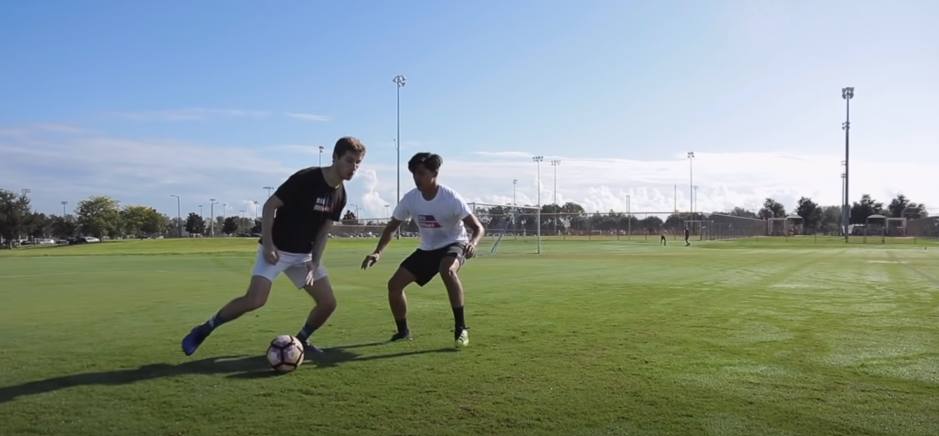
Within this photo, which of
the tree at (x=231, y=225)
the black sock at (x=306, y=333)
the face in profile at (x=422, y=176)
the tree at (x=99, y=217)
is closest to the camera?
the black sock at (x=306, y=333)

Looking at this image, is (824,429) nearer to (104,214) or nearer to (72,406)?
(72,406)

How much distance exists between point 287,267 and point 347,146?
47.0 inches

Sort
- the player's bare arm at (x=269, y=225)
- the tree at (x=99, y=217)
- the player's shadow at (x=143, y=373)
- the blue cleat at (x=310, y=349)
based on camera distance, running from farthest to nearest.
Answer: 1. the tree at (x=99, y=217)
2. the blue cleat at (x=310, y=349)
3. the player's bare arm at (x=269, y=225)
4. the player's shadow at (x=143, y=373)

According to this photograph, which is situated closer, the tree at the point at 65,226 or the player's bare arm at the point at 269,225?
the player's bare arm at the point at 269,225

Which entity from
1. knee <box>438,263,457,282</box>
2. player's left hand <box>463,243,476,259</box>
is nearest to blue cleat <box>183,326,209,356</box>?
knee <box>438,263,457,282</box>

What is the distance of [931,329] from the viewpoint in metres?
7.67

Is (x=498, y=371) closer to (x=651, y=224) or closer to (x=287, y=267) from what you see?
(x=287, y=267)

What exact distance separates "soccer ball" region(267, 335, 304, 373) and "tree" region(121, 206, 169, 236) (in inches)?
4828

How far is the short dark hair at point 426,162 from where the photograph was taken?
6.64 meters

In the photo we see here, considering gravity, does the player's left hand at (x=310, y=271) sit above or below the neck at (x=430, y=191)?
below

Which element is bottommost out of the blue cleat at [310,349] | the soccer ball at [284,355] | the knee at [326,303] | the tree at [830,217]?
the blue cleat at [310,349]

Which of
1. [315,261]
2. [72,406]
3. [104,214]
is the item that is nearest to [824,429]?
[315,261]

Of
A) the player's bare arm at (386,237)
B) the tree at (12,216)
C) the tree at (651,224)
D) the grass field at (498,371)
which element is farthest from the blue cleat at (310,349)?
the tree at (12,216)

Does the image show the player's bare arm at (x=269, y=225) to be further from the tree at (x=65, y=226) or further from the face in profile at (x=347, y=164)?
the tree at (x=65, y=226)
